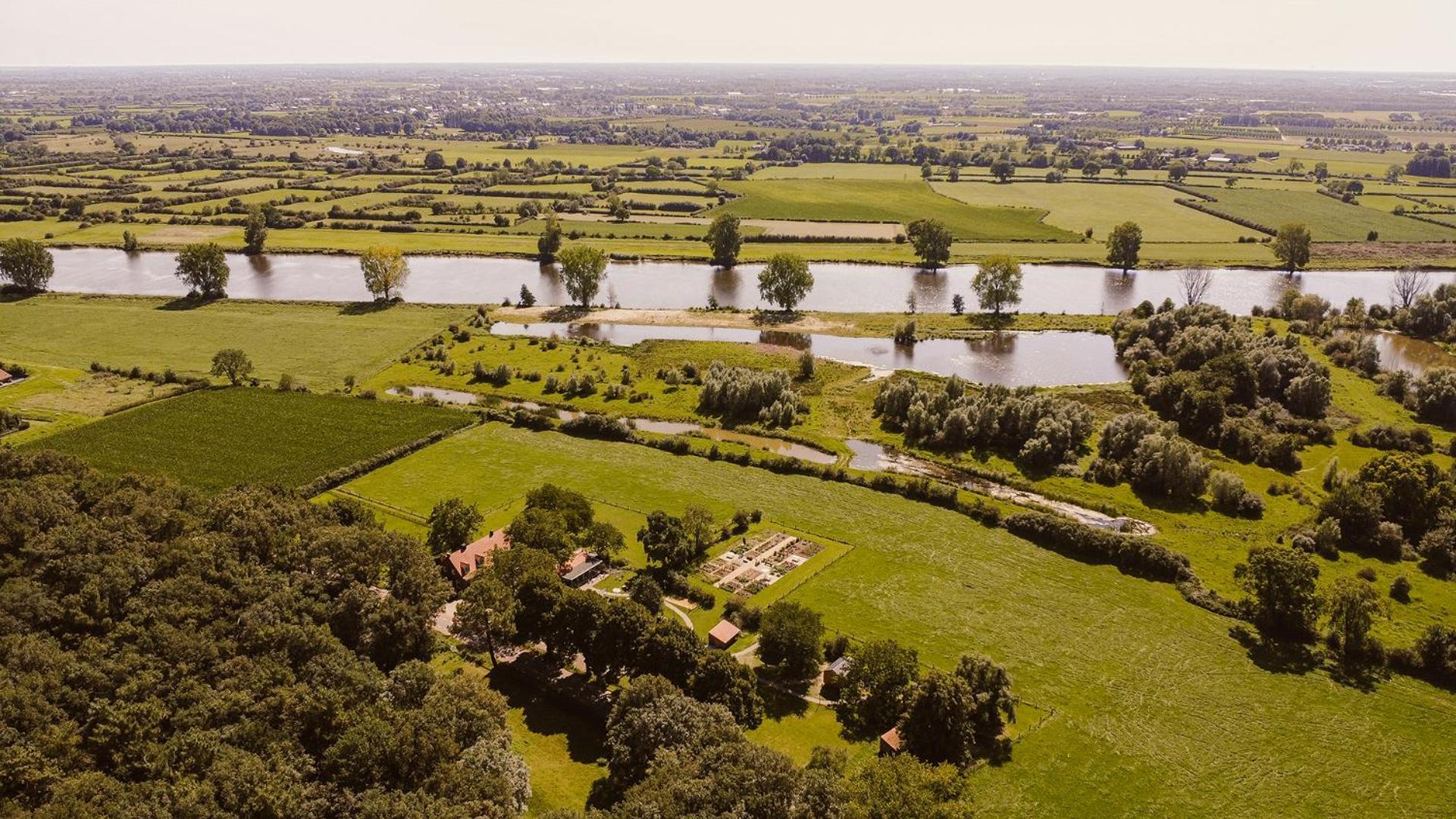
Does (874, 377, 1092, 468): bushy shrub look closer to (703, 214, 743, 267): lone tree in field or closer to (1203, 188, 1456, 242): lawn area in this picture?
(703, 214, 743, 267): lone tree in field

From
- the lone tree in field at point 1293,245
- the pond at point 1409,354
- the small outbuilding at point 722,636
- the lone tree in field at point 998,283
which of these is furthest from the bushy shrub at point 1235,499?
the lone tree in field at point 1293,245

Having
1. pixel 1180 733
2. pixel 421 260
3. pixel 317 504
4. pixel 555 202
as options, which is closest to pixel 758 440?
pixel 317 504

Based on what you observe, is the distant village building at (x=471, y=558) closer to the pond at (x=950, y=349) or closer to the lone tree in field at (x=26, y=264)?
the pond at (x=950, y=349)

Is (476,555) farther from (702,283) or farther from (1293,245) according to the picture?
(1293,245)

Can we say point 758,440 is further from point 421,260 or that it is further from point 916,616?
point 421,260

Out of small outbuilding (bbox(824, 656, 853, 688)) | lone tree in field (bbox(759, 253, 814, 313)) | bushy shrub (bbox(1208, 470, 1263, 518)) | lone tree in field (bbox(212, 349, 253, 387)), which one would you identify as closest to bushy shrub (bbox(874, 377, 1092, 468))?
bushy shrub (bbox(1208, 470, 1263, 518))

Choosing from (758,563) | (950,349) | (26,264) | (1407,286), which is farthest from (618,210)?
(1407,286)

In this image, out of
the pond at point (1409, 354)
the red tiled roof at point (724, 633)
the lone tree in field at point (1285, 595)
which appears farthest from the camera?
the pond at point (1409, 354)
